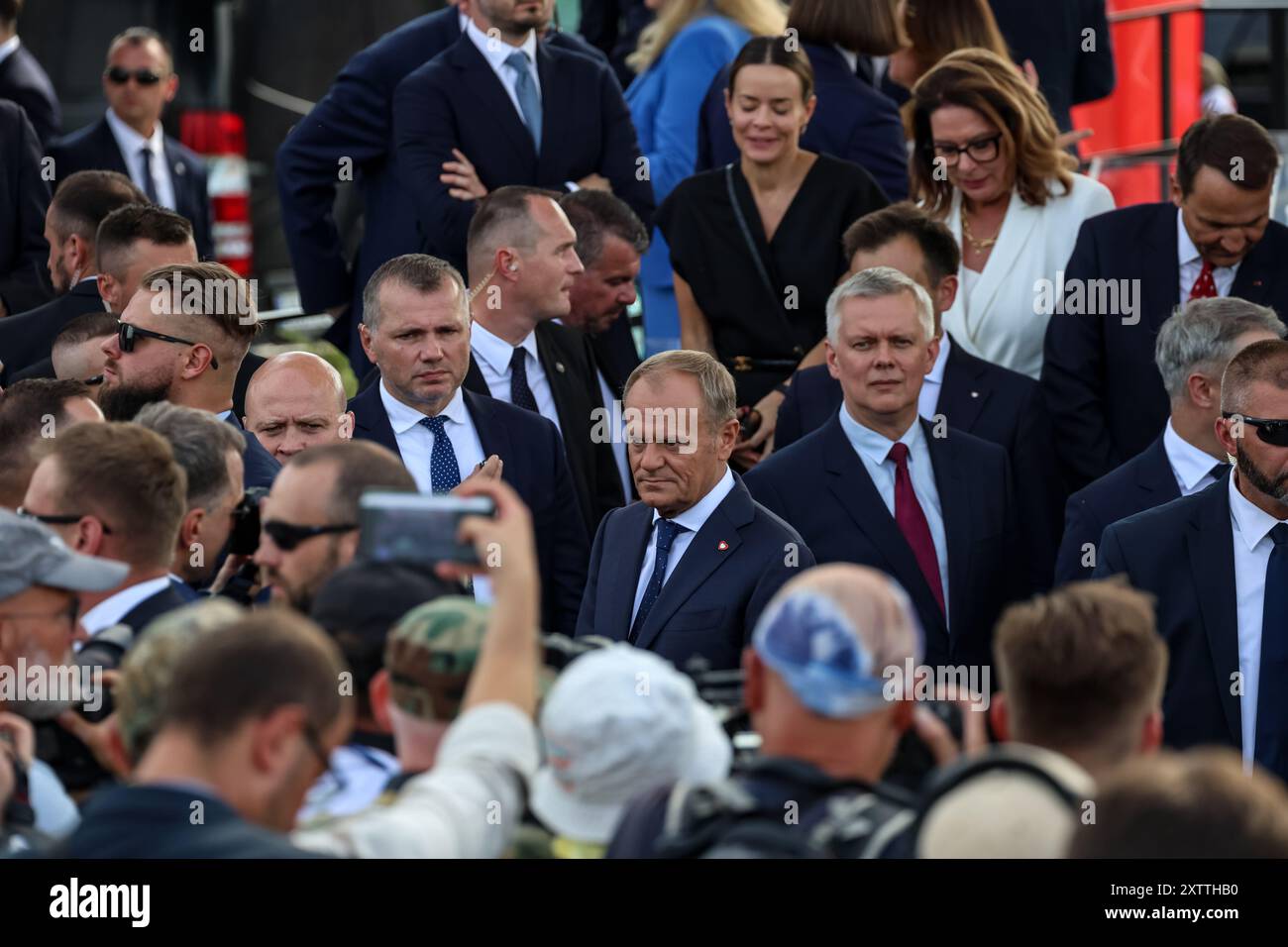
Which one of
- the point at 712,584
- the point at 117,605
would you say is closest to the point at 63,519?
the point at 117,605

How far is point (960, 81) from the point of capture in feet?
24.5

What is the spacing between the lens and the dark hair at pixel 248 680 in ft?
10.8

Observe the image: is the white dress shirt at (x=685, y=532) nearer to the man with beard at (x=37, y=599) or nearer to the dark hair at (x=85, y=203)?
the man with beard at (x=37, y=599)

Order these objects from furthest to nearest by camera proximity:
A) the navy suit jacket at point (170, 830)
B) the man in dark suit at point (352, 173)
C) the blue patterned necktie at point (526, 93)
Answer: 1. the man in dark suit at point (352, 173)
2. the blue patterned necktie at point (526, 93)
3. the navy suit jacket at point (170, 830)

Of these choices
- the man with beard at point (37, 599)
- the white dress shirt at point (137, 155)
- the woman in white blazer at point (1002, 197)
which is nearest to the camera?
the man with beard at point (37, 599)

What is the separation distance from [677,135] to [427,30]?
1.16m

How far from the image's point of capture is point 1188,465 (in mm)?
6363

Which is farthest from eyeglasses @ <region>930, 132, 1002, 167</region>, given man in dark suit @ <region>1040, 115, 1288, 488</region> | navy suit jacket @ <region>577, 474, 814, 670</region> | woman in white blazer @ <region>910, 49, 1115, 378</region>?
navy suit jacket @ <region>577, 474, 814, 670</region>

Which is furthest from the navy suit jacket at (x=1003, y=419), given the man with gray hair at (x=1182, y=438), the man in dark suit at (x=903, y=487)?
the man with gray hair at (x=1182, y=438)

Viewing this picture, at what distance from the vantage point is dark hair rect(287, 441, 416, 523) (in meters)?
4.57

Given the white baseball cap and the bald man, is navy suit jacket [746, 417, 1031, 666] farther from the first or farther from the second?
the white baseball cap

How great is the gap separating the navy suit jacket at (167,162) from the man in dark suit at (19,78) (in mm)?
153

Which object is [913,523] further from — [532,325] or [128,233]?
[128,233]

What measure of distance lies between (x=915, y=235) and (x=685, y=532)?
1732 millimetres
